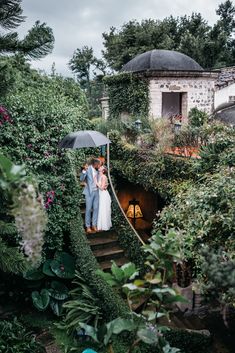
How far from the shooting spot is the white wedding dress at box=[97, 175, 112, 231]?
827 centimetres

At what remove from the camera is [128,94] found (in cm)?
1483

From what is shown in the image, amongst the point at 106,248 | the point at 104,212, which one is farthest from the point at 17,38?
the point at 106,248

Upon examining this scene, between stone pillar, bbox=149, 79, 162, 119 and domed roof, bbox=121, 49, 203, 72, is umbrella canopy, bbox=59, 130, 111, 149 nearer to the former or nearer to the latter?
stone pillar, bbox=149, 79, 162, 119

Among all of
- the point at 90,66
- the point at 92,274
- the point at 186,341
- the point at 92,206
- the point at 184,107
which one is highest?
the point at 90,66

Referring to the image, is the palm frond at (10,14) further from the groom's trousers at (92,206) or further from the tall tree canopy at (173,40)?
the tall tree canopy at (173,40)

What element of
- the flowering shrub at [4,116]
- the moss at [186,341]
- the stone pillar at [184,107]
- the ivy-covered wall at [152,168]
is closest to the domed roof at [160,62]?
the stone pillar at [184,107]

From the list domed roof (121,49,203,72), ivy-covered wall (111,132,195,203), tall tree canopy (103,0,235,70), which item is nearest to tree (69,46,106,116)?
tall tree canopy (103,0,235,70)

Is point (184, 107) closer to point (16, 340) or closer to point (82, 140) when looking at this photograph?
point (82, 140)

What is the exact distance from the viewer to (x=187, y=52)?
27.5m

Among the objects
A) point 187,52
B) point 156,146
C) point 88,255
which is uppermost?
point 187,52

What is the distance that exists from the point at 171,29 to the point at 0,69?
2786cm

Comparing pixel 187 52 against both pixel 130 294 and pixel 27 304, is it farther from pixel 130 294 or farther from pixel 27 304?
pixel 130 294

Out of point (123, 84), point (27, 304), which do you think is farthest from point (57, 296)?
point (123, 84)

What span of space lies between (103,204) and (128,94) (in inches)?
310
